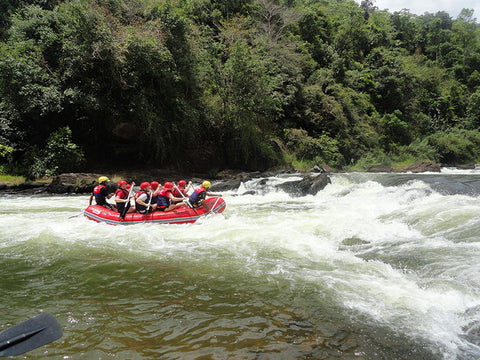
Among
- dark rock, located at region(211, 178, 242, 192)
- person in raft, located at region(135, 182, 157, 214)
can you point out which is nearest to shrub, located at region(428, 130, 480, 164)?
dark rock, located at region(211, 178, 242, 192)

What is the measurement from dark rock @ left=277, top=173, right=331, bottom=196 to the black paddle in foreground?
1053cm

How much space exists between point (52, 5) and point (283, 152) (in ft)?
52.0

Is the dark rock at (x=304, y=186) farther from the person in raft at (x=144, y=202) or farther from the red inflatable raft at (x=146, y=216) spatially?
the person in raft at (x=144, y=202)

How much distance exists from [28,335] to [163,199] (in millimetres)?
5828

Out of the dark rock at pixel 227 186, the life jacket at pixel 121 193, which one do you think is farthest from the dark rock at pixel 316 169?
the life jacket at pixel 121 193

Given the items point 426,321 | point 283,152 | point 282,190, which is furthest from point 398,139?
point 426,321

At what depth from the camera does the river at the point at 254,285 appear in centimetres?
268

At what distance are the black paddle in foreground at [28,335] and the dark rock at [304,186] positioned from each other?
10533 mm

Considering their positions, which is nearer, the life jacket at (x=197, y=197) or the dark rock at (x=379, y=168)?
the life jacket at (x=197, y=197)

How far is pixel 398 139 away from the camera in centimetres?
2722

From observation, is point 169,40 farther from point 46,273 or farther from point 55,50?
point 46,273

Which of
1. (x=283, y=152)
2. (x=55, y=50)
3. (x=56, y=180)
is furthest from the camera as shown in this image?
(x=283, y=152)

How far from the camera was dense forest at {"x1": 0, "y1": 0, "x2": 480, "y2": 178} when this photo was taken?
13.7m

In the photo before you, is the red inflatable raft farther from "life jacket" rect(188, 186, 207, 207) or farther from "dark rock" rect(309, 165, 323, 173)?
"dark rock" rect(309, 165, 323, 173)
